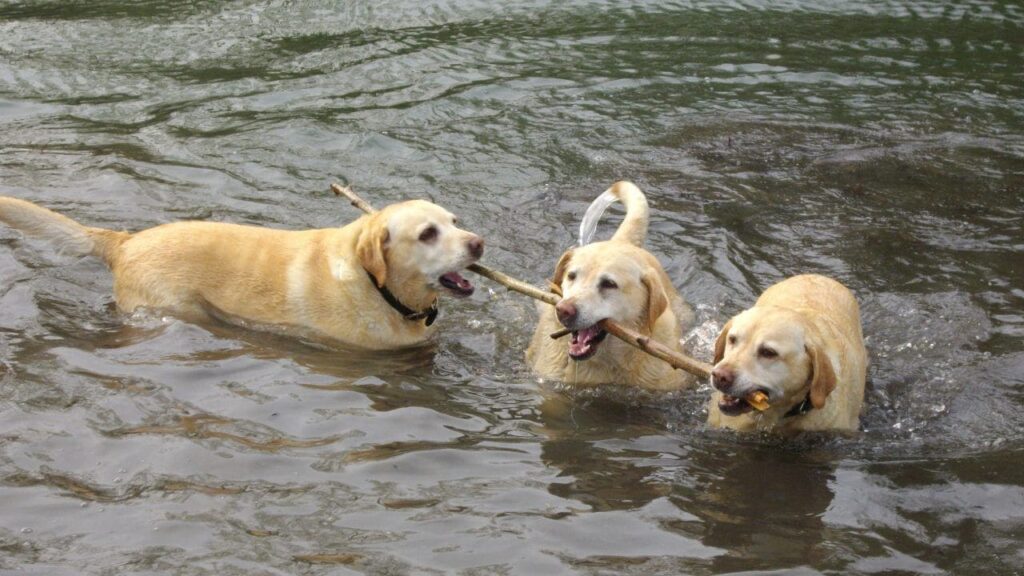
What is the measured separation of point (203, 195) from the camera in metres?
10.5

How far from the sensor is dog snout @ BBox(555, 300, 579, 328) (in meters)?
7.18

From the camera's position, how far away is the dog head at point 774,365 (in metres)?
6.54

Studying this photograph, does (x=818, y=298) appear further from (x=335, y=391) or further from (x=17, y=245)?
(x=17, y=245)

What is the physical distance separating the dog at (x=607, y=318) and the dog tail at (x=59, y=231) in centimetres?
308

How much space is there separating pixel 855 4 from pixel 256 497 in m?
13.8

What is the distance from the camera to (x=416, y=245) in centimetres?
774

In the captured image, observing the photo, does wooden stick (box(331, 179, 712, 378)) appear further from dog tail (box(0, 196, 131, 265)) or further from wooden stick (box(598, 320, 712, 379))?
dog tail (box(0, 196, 131, 265))

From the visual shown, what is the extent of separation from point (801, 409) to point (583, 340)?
143 centimetres

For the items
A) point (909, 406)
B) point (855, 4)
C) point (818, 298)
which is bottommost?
point (909, 406)

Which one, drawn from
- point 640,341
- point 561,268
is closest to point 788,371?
point 640,341

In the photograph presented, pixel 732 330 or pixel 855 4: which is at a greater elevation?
pixel 855 4

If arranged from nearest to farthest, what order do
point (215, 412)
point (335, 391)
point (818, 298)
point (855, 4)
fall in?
1. point (215, 412)
2. point (335, 391)
3. point (818, 298)
4. point (855, 4)

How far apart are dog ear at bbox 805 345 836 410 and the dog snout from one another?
1415 millimetres

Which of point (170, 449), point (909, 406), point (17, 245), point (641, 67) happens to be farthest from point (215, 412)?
point (641, 67)
